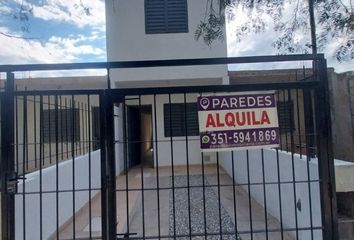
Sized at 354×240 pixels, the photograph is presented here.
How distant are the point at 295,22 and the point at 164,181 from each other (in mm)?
6058

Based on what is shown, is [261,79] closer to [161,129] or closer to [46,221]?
[161,129]

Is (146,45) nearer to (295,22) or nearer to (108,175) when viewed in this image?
(295,22)

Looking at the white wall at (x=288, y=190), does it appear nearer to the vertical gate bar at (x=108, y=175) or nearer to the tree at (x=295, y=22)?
the vertical gate bar at (x=108, y=175)

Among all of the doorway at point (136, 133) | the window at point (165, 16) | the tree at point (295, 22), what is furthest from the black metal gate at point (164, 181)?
the window at point (165, 16)

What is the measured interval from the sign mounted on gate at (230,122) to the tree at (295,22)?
1.66 metres

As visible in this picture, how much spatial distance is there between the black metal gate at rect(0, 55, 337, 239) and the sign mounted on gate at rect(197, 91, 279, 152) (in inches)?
3.4

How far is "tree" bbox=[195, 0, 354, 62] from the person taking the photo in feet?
12.3

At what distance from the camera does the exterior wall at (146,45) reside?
9.46 metres

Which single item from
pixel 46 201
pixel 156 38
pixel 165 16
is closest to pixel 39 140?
pixel 46 201

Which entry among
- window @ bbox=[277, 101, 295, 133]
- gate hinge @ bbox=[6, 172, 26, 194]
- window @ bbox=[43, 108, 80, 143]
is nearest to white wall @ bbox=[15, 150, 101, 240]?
gate hinge @ bbox=[6, 172, 26, 194]

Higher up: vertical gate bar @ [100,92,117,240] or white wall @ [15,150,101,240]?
vertical gate bar @ [100,92,117,240]

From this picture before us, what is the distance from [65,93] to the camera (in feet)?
8.95

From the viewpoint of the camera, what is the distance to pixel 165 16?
9.60 metres

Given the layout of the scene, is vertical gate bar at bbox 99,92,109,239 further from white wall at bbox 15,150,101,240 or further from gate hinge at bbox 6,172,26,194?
gate hinge at bbox 6,172,26,194
